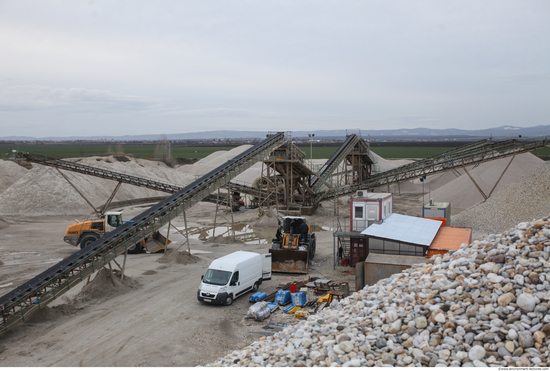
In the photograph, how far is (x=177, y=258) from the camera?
21.9 meters

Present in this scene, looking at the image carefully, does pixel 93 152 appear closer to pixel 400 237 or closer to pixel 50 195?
pixel 50 195

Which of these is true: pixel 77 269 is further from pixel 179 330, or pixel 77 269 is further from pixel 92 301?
pixel 179 330

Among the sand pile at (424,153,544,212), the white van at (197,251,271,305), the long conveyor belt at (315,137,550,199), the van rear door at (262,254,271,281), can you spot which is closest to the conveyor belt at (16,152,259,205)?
the van rear door at (262,254,271,281)

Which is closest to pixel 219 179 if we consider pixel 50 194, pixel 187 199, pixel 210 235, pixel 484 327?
pixel 187 199

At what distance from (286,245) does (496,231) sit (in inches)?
560

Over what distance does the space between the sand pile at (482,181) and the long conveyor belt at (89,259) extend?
24.0 meters

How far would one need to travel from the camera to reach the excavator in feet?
64.3

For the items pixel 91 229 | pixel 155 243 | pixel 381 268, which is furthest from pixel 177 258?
pixel 381 268

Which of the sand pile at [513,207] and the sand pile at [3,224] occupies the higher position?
the sand pile at [513,207]

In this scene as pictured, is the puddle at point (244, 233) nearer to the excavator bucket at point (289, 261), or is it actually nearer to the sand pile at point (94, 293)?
the excavator bucket at point (289, 261)

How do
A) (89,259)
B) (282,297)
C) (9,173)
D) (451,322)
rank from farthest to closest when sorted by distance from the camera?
(9,173), (89,259), (282,297), (451,322)

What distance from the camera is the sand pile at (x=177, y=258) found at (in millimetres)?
21812

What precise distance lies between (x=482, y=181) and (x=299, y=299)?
31757 mm

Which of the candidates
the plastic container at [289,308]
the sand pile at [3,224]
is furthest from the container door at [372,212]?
the sand pile at [3,224]
